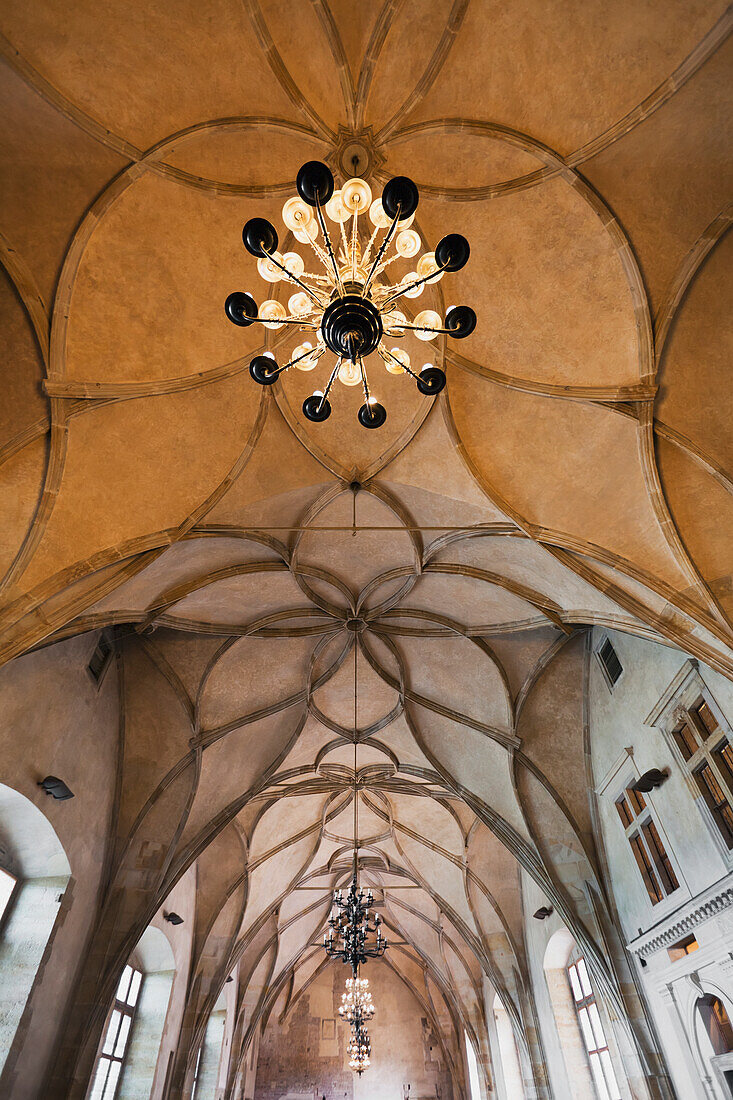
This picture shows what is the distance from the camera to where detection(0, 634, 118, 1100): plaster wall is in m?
9.54

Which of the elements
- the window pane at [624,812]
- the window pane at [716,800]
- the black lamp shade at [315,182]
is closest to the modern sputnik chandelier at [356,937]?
the window pane at [624,812]

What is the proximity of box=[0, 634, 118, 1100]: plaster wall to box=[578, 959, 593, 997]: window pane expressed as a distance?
1071cm

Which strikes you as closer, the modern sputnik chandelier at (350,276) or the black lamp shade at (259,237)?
the modern sputnik chandelier at (350,276)

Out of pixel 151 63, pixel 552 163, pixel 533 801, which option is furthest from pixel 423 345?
pixel 533 801

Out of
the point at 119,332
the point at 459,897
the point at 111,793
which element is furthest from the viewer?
the point at 459,897

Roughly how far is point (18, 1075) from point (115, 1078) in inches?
203

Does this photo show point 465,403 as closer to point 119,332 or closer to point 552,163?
point 552,163

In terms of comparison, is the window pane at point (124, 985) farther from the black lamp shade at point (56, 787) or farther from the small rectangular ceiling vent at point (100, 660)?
the small rectangular ceiling vent at point (100, 660)

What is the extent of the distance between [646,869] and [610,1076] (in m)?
5.70

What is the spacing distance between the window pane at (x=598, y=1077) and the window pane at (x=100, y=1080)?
10.2 meters

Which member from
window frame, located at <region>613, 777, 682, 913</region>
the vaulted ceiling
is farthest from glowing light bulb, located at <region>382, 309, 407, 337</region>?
window frame, located at <region>613, 777, 682, 913</region>

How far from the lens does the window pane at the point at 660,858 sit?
34.9 feet

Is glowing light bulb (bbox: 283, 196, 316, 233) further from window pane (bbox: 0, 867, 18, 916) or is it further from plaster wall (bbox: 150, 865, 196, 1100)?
plaster wall (bbox: 150, 865, 196, 1100)

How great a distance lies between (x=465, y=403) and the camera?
361 inches
